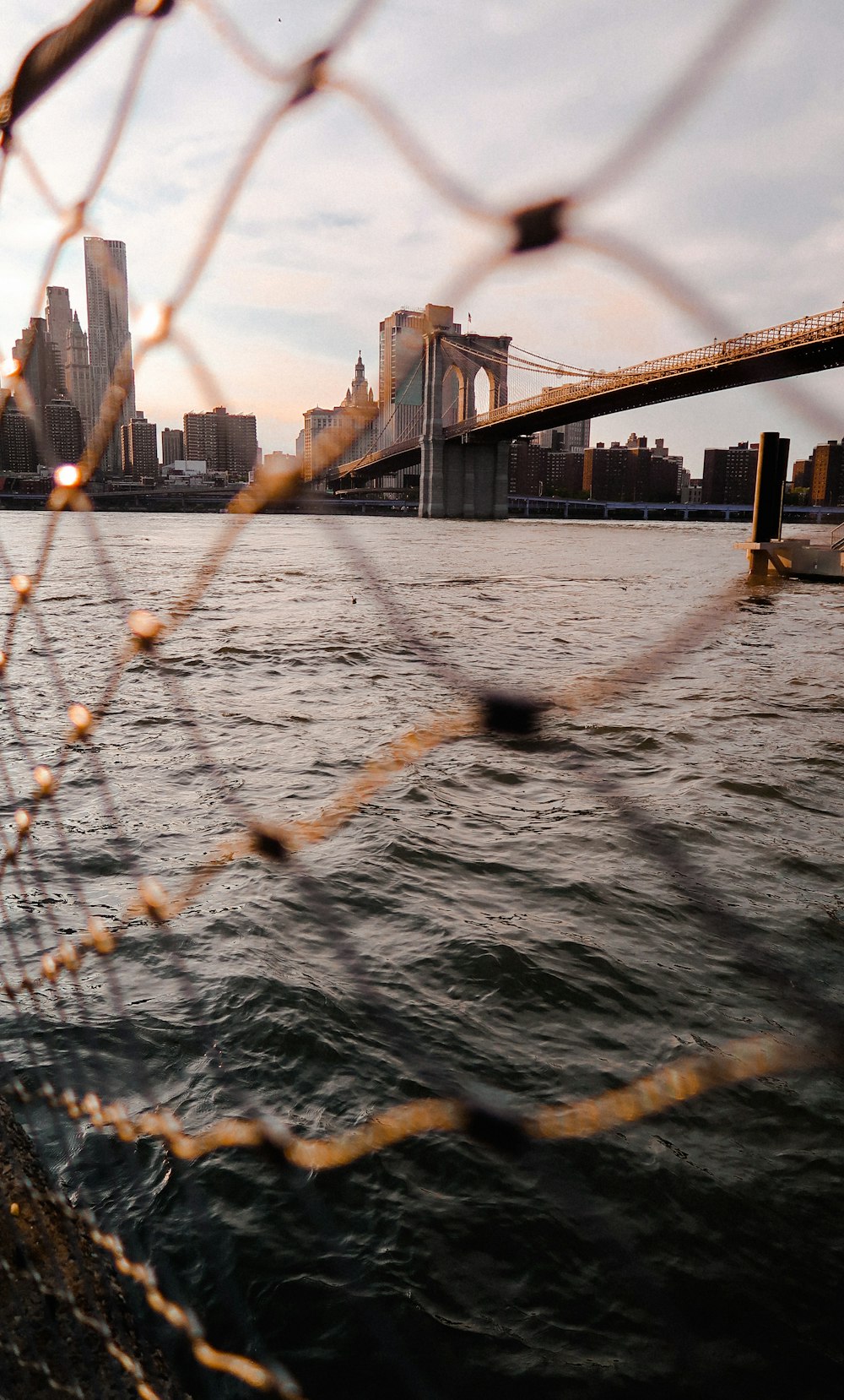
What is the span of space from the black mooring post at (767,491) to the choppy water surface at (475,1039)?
29.6 feet

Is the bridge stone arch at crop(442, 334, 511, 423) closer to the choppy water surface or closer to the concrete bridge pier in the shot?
the concrete bridge pier

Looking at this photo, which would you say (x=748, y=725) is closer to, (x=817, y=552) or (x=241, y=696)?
(x=241, y=696)

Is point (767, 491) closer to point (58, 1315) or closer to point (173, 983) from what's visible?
point (173, 983)

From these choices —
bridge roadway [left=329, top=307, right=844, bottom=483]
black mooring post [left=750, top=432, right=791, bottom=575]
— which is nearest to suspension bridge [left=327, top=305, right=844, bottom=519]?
bridge roadway [left=329, top=307, right=844, bottom=483]

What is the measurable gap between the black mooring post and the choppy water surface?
902 cm

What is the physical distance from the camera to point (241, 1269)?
142 centimetres

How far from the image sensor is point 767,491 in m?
13.3

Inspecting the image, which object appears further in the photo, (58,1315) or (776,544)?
(776,544)

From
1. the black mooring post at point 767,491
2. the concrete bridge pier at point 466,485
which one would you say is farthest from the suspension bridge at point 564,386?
the concrete bridge pier at point 466,485

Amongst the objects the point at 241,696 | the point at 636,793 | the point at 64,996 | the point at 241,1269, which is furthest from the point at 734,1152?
the point at 241,696

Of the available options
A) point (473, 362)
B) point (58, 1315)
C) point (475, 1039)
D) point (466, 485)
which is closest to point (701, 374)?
point (475, 1039)

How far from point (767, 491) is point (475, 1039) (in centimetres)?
1285

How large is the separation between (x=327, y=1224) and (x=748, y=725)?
4.14m

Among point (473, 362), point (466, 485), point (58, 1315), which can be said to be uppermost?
point (473, 362)
